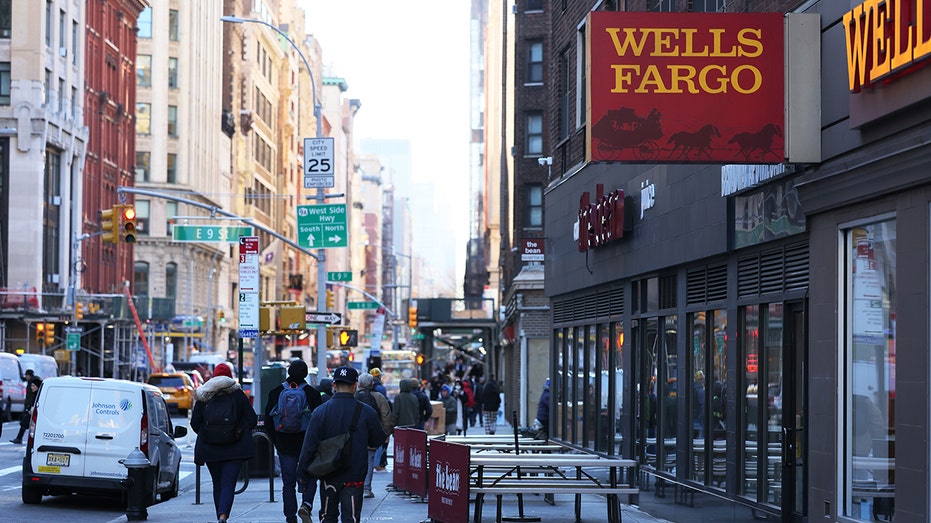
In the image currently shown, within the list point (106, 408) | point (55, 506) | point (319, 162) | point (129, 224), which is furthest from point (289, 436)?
point (129, 224)

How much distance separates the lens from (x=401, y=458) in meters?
21.5

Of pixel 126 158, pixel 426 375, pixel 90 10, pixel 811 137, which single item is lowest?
pixel 426 375

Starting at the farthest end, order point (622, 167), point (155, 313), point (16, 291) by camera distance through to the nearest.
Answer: point (155, 313) → point (16, 291) → point (622, 167)

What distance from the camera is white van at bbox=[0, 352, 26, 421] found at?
47438 millimetres

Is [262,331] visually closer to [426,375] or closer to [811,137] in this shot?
[811,137]

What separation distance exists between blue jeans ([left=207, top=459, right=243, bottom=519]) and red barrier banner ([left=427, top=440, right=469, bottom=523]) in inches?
89.7

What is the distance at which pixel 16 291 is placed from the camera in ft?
224

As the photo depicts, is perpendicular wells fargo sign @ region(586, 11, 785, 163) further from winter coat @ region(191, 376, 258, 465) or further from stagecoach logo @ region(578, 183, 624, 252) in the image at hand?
stagecoach logo @ region(578, 183, 624, 252)

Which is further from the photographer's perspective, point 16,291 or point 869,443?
point 16,291

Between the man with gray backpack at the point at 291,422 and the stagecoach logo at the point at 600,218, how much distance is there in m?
6.55

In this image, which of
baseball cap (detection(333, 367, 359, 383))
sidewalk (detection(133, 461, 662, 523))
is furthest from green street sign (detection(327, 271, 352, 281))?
baseball cap (detection(333, 367, 359, 383))

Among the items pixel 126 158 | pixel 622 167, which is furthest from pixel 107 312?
pixel 622 167

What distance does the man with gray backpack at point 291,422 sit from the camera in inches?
661

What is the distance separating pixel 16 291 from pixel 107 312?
319 inches
